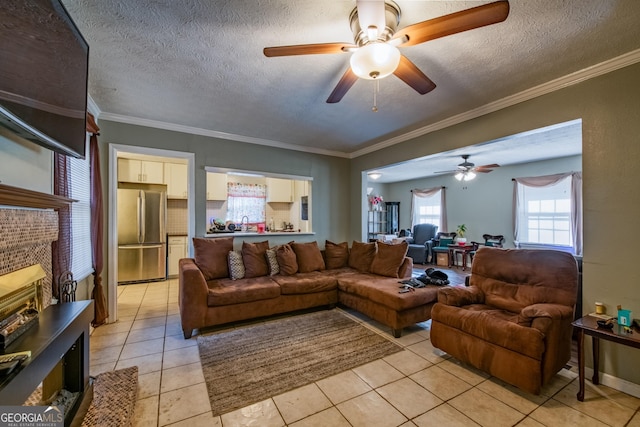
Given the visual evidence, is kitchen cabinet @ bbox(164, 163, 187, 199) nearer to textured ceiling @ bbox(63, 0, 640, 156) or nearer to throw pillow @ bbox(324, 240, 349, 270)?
textured ceiling @ bbox(63, 0, 640, 156)

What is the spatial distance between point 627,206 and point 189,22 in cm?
341

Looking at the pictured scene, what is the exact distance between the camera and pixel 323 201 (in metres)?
4.98

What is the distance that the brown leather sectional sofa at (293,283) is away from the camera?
290 cm

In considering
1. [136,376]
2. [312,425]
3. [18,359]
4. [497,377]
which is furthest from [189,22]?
[497,377]

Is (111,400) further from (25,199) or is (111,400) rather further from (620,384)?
(620,384)

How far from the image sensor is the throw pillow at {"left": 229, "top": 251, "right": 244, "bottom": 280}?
3.53 metres

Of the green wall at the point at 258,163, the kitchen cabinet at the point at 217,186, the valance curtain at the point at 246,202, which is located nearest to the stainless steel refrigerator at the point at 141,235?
the kitchen cabinet at the point at 217,186

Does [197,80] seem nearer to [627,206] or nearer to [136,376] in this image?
[136,376]

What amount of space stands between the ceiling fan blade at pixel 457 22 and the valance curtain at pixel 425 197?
22.7 ft

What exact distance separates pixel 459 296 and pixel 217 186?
4942mm

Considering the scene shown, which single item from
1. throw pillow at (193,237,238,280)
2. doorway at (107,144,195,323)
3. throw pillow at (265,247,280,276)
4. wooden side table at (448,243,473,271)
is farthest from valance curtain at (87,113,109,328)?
wooden side table at (448,243,473,271)

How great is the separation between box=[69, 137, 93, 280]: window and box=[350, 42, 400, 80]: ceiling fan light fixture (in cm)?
266

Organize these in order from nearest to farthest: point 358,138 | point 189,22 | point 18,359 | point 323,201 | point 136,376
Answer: point 18,359, point 189,22, point 136,376, point 358,138, point 323,201

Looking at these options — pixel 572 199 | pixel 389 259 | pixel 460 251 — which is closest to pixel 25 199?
pixel 389 259
